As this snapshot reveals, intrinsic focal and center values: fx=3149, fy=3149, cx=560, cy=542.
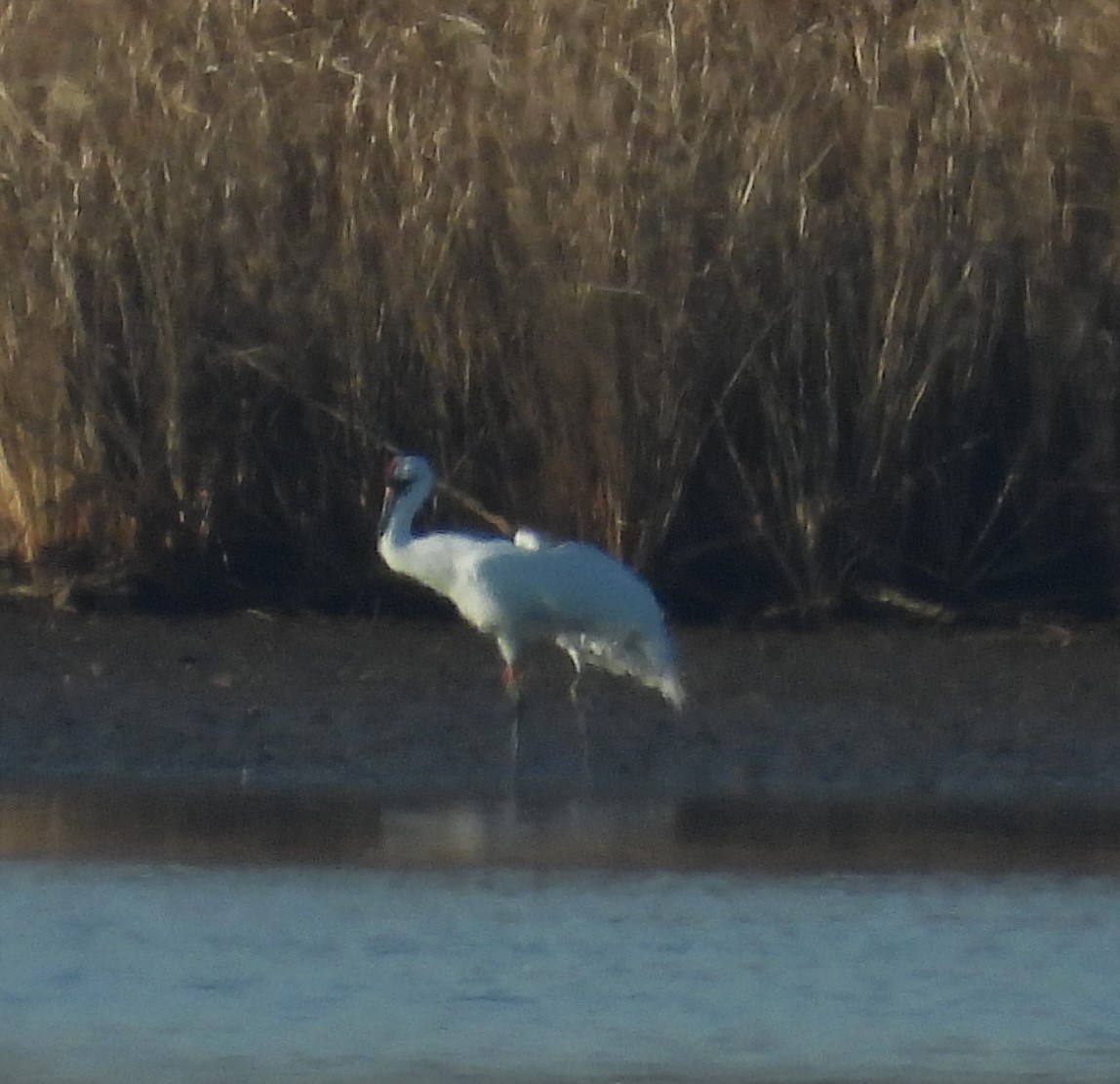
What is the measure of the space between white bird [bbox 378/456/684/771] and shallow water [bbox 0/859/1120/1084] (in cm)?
217

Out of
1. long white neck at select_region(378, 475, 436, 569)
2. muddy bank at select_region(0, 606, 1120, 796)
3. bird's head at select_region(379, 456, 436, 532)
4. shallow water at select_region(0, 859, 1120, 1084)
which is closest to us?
shallow water at select_region(0, 859, 1120, 1084)

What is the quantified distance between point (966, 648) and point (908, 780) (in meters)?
2.17

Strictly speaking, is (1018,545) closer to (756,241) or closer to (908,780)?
(756,241)

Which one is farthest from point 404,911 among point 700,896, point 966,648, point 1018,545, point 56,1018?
point 1018,545

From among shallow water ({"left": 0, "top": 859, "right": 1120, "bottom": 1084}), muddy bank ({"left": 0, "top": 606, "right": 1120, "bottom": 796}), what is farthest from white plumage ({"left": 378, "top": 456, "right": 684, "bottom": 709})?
shallow water ({"left": 0, "top": 859, "right": 1120, "bottom": 1084})

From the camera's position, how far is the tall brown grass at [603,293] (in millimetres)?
11695

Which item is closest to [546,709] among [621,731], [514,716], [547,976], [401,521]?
[514,716]

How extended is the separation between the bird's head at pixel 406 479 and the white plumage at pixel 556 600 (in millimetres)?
282

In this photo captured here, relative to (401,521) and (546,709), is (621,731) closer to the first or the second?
(546,709)

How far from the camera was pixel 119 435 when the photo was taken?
39.9 feet

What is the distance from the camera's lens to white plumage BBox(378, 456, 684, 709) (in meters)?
10.1

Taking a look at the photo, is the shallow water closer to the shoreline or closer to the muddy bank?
the shoreline

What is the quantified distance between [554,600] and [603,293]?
5.85 feet

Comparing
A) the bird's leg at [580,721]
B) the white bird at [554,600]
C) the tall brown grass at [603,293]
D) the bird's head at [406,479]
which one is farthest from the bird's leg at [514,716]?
the tall brown grass at [603,293]
